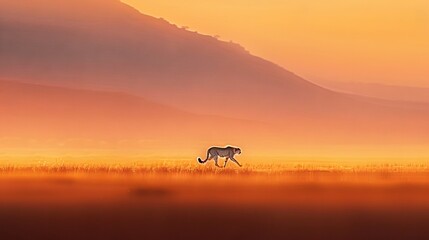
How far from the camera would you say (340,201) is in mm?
15234

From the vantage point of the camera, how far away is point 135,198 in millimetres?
15148

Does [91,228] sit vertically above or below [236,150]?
below

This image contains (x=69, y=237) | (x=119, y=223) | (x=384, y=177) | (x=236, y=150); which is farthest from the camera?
(x=236, y=150)

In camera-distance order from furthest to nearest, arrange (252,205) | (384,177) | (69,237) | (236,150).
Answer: (236,150), (384,177), (252,205), (69,237)

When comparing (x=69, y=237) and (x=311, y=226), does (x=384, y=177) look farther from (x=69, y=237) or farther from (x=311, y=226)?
(x=69, y=237)

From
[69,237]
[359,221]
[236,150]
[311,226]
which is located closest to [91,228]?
[69,237]

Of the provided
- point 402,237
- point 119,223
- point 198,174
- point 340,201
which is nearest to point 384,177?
point 340,201

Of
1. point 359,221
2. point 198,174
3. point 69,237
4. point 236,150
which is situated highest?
point 236,150

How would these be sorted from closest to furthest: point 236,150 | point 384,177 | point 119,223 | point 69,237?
1. point 69,237
2. point 119,223
3. point 384,177
4. point 236,150

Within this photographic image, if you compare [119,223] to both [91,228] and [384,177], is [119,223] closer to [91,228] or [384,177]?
[91,228]

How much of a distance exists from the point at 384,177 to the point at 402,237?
17.8 ft

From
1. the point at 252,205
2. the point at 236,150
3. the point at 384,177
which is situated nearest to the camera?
the point at 252,205

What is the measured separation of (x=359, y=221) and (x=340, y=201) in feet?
5.32

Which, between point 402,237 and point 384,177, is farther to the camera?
point 384,177
